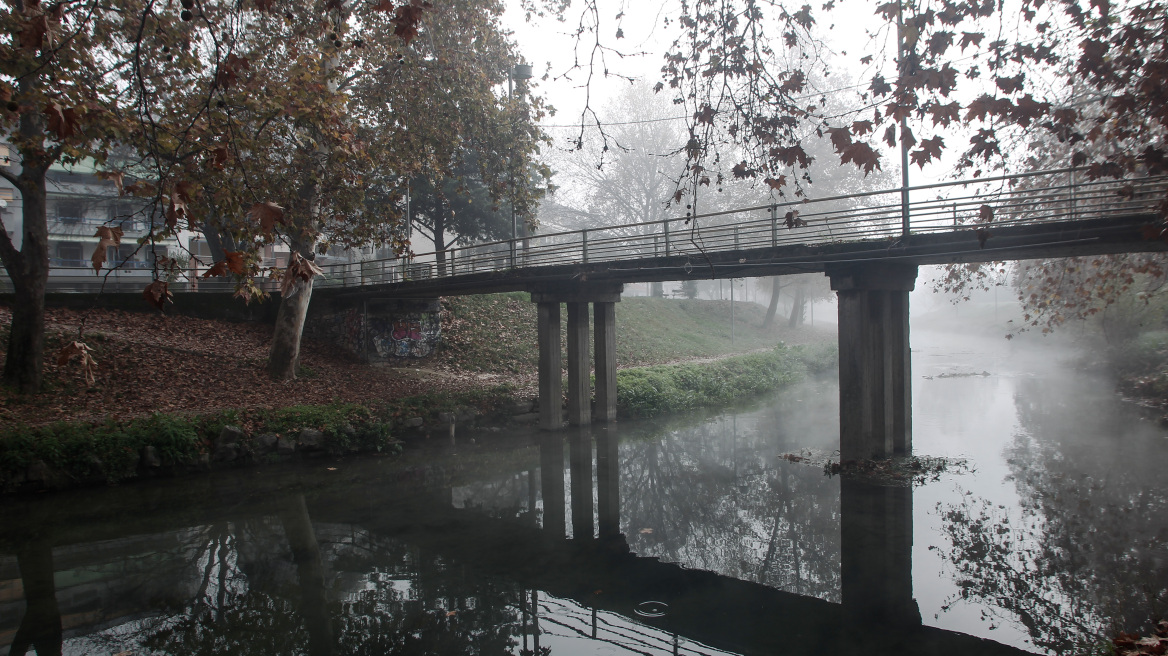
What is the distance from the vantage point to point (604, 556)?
888 centimetres

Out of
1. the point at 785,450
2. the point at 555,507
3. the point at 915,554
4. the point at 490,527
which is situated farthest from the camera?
the point at 785,450

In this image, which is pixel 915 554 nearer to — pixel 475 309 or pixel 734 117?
pixel 734 117

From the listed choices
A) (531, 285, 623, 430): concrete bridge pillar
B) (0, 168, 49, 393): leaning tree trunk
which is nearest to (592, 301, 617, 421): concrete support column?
(531, 285, 623, 430): concrete bridge pillar

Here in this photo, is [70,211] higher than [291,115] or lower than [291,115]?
higher

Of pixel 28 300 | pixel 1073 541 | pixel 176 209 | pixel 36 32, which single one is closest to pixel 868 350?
pixel 1073 541

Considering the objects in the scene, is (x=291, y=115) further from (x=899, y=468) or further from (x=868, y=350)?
(x=899, y=468)

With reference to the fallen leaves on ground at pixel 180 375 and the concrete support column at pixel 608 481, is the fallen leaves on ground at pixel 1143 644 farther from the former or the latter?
the fallen leaves on ground at pixel 180 375

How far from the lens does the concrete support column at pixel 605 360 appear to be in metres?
17.7

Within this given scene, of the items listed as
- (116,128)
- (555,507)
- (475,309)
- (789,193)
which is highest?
(789,193)

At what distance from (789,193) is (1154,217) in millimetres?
25209

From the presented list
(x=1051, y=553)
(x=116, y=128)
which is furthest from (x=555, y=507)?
(x=116, y=128)

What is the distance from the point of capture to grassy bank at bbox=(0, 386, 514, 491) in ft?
37.5

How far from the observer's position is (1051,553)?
8430 millimetres

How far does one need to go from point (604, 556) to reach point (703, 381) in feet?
50.3
